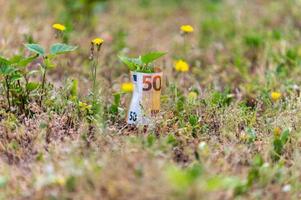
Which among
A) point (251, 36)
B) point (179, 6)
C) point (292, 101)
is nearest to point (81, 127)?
point (292, 101)

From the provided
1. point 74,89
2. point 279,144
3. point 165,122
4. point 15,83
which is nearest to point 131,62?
point 165,122

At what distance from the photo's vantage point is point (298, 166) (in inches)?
85.1

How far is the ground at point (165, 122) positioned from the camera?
185 centimetres

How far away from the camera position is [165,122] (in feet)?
7.97

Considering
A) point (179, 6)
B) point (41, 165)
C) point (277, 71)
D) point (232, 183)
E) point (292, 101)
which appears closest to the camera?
point (232, 183)

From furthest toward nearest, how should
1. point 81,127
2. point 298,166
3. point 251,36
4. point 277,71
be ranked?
point 251,36 → point 277,71 → point 81,127 → point 298,166

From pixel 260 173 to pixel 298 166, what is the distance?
7.9 inches

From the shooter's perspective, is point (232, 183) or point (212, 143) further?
point (212, 143)

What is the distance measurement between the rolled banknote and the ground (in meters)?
0.05

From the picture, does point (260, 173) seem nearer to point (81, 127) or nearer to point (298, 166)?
point (298, 166)

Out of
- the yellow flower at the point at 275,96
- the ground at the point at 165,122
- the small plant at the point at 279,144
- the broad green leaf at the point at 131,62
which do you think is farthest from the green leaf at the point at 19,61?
the yellow flower at the point at 275,96

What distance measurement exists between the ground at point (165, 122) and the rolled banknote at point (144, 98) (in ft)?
0.15

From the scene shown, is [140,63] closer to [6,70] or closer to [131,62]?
[131,62]

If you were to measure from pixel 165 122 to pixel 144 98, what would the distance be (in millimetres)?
131
